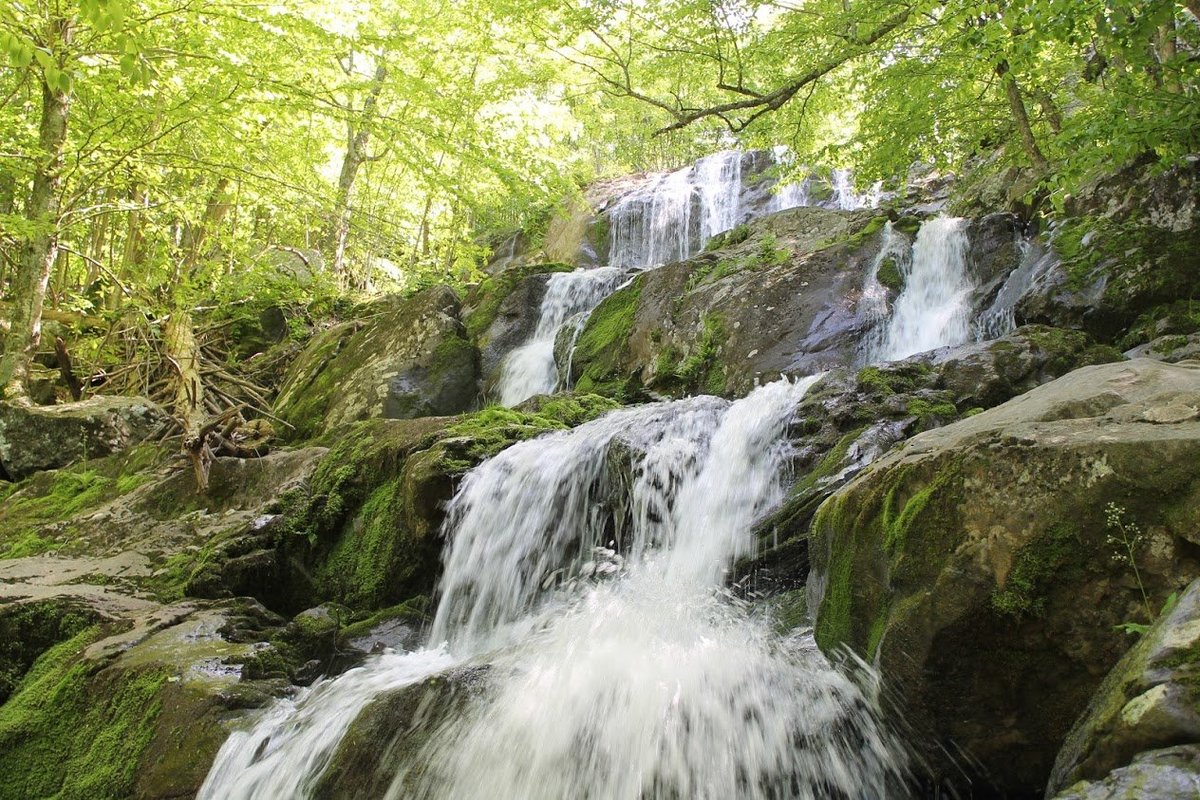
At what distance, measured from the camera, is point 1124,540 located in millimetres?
2172

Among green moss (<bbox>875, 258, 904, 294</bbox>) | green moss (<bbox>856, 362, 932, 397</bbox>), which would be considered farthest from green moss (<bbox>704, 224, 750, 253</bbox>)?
green moss (<bbox>856, 362, 932, 397</bbox>)

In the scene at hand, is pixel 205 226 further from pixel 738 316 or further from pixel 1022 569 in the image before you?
pixel 1022 569

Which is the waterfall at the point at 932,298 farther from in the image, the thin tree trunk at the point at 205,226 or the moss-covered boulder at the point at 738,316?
the thin tree trunk at the point at 205,226

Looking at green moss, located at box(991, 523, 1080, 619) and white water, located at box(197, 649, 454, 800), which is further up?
green moss, located at box(991, 523, 1080, 619)

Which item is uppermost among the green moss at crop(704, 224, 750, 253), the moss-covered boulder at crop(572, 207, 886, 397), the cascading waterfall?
the green moss at crop(704, 224, 750, 253)

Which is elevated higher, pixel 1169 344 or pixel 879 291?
pixel 879 291

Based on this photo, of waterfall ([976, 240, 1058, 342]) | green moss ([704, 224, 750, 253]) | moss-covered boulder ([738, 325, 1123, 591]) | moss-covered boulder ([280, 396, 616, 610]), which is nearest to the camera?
moss-covered boulder ([738, 325, 1123, 591])

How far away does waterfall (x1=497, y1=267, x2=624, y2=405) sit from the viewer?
34.9ft

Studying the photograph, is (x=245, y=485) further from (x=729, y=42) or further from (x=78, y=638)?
(x=729, y=42)

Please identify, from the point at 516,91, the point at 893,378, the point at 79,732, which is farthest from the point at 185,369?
the point at 893,378

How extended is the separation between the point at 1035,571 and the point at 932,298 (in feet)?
21.6

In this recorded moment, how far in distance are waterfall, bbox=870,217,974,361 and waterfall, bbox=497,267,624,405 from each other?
4.68m

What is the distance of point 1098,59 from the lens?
833 cm

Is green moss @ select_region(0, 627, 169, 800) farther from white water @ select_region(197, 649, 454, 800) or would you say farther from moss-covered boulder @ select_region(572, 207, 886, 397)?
moss-covered boulder @ select_region(572, 207, 886, 397)
